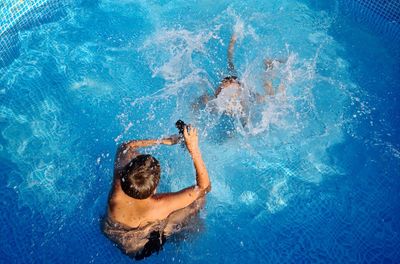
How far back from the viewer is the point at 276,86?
16.6 ft

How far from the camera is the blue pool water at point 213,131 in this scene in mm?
3799

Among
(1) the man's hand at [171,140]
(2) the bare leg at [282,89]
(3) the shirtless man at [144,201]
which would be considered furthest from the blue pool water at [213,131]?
(1) the man's hand at [171,140]

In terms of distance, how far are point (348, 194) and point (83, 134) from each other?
3.52m

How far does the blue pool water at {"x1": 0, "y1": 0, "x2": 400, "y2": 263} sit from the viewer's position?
12.5ft

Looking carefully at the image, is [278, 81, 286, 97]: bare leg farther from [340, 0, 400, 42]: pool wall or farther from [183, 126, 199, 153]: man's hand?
[183, 126, 199, 153]: man's hand

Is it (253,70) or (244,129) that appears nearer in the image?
(244,129)

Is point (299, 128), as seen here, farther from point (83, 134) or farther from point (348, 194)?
point (83, 134)

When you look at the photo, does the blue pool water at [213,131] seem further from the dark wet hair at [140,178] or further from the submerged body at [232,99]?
the dark wet hair at [140,178]

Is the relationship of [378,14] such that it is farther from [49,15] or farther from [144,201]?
[49,15]

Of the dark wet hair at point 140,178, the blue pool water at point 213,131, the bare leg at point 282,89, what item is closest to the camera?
the dark wet hair at point 140,178

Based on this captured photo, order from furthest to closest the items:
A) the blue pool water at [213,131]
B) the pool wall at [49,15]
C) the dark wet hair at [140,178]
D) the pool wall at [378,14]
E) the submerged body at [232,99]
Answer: the pool wall at [378,14], the pool wall at [49,15], the submerged body at [232,99], the blue pool water at [213,131], the dark wet hair at [140,178]

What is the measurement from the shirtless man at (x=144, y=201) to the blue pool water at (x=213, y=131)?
446mm

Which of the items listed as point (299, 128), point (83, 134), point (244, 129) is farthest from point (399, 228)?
point (83, 134)

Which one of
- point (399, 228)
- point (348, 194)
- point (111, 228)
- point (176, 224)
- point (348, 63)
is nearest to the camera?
point (111, 228)
